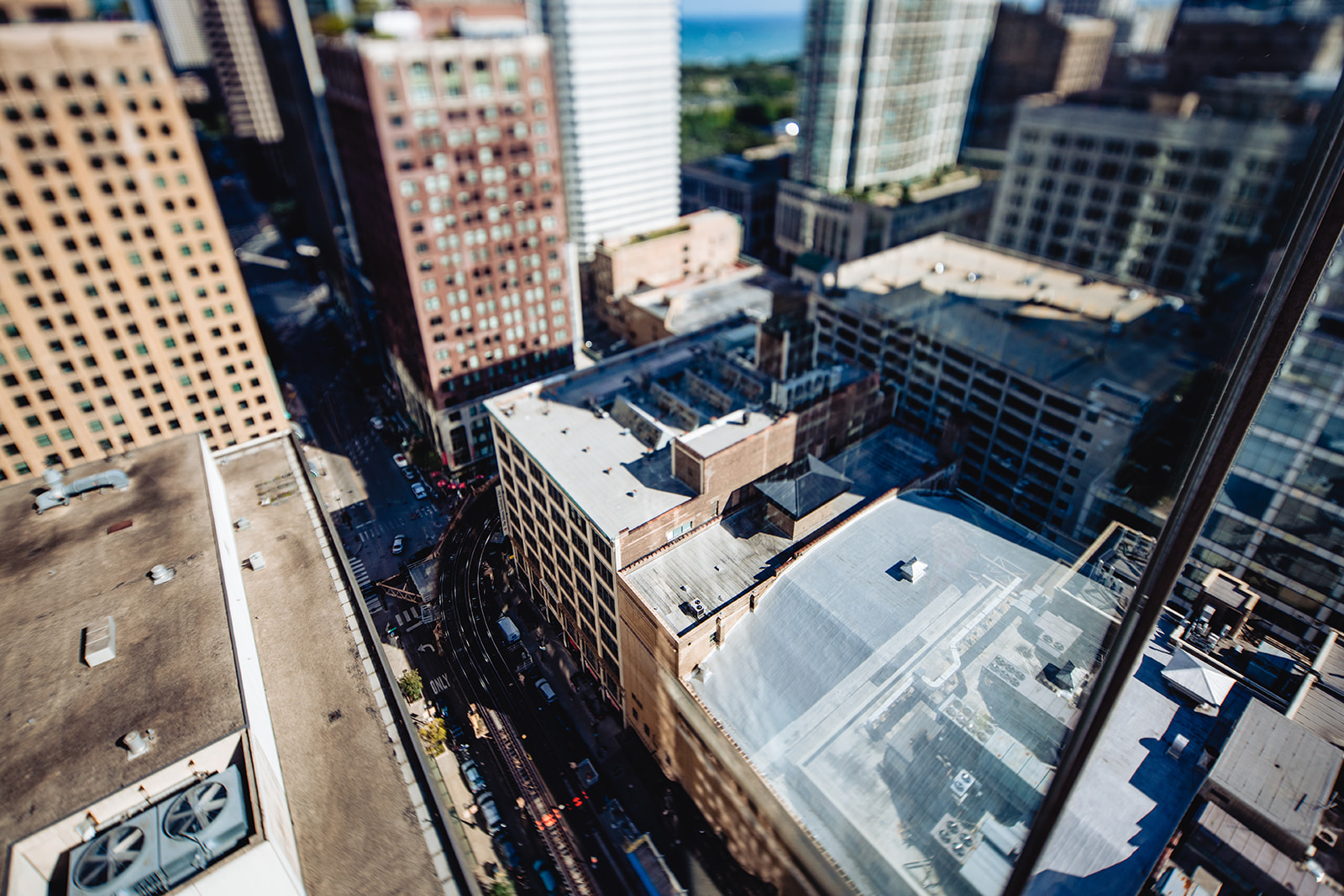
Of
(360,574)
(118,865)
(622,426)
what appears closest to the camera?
(118,865)

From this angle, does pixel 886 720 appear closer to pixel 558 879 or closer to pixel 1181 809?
pixel 1181 809

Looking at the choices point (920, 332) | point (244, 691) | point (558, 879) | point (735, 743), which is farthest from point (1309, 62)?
point (244, 691)

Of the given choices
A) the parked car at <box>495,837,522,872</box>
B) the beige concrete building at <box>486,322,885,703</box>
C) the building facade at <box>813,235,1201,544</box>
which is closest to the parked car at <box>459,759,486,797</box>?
the parked car at <box>495,837,522,872</box>

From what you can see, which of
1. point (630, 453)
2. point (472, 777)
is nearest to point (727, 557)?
point (630, 453)

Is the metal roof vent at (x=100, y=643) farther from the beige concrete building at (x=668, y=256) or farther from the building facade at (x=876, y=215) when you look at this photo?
the building facade at (x=876, y=215)

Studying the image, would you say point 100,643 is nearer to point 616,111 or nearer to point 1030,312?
point 1030,312

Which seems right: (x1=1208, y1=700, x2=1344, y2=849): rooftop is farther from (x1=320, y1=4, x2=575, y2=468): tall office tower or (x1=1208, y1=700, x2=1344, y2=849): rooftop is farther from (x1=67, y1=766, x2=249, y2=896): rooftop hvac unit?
(x1=320, y1=4, x2=575, y2=468): tall office tower
